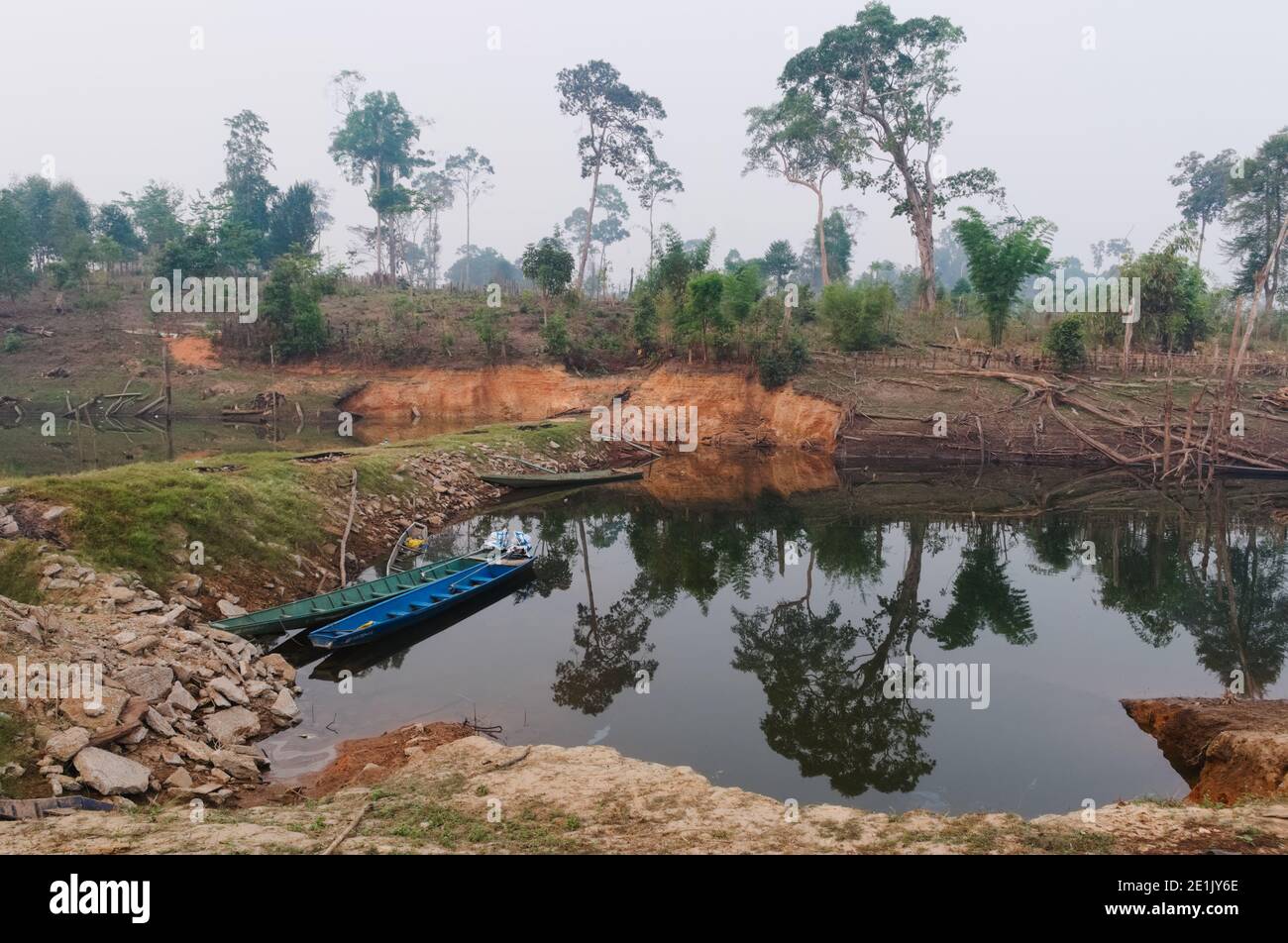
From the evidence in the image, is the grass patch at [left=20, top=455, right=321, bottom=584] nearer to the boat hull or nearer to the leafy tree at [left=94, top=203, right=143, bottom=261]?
the boat hull

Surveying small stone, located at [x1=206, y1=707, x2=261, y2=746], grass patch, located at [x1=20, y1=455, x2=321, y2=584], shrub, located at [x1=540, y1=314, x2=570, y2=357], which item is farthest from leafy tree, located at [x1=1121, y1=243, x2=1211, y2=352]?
small stone, located at [x1=206, y1=707, x2=261, y2=746]

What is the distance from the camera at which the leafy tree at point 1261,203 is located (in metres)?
37.6

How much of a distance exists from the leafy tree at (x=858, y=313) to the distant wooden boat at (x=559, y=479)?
1381 centimetres

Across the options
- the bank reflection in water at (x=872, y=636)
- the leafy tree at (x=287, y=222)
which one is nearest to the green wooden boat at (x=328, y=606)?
the bank reflection in water at (x=872, y=636)

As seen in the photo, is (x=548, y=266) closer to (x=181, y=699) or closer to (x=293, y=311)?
(x=293, y=311)

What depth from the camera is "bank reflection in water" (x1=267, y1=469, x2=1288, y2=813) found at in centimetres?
872

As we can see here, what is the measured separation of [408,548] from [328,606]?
4673mm

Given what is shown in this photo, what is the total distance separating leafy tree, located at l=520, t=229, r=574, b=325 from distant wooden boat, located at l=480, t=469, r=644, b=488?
51.1 feet

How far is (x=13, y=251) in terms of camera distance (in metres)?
44.5

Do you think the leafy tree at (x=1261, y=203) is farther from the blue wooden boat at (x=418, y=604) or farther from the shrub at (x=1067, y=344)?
the blue wooden boat at (x=418, y=604)

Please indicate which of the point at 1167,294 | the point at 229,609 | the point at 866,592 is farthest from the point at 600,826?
the point at 1167,294

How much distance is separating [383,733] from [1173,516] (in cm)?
2133

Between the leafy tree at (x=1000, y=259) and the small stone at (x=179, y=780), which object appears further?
the leafy tree at (x=1000, y=259)
